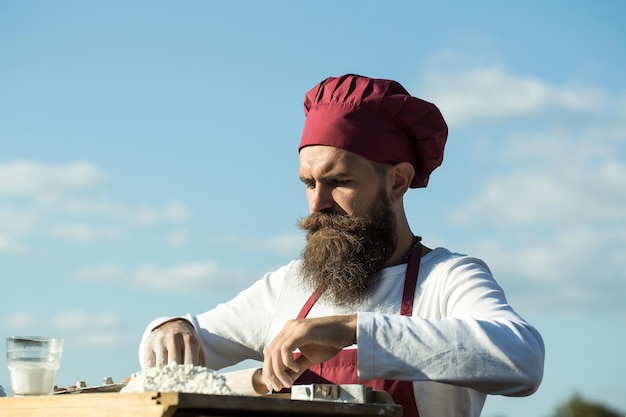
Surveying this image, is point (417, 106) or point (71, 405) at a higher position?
point (417, 106)

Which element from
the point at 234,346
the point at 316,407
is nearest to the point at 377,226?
the point at 234,346

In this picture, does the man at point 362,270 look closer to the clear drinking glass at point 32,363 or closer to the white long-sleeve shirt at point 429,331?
the white long-sleeve shirt at point 429,331

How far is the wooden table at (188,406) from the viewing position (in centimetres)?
222

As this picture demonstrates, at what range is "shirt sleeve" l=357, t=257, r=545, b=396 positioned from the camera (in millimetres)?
2873

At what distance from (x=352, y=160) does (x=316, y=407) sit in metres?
1.61

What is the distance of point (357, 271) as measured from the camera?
12.5ft

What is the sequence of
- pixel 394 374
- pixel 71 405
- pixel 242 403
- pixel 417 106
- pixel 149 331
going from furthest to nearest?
pixel 417 106, pixel 149 331, pixel 394 374, pixel 71 405, pixel 242 403

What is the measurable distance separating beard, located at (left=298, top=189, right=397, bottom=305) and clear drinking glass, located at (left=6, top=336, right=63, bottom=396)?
115cm

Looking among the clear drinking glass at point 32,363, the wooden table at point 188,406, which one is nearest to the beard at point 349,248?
the clear drinking glass at point 32,363

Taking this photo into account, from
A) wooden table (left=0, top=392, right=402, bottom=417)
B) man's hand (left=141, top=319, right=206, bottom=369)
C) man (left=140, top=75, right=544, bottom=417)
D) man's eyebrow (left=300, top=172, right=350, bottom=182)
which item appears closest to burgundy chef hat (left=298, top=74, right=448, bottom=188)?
man (left=140, top=75, right=544, bottom=417)

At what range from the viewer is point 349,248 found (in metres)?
3.83

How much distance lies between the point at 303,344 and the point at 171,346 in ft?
3.15

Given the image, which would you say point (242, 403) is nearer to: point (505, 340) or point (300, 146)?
point (505, 340)

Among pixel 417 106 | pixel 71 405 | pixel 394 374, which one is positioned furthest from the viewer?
pixel 417 106
